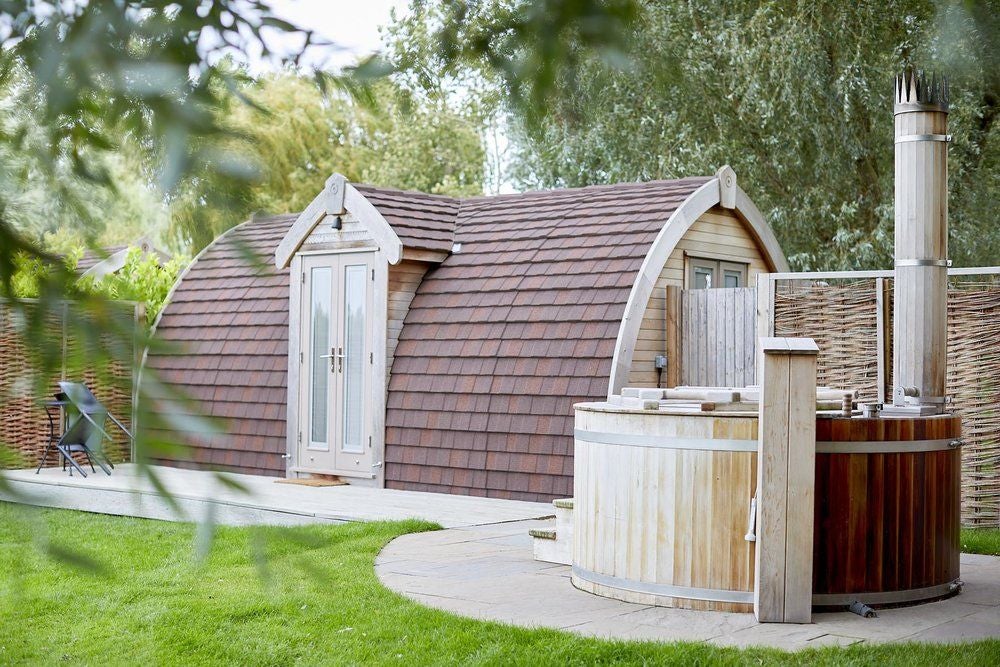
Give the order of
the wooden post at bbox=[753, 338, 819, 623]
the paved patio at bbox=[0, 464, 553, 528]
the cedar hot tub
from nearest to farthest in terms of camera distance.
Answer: the wooden post at bbox=[753, 338, 819, 623] → the cedar hot tub → the paved patio at bbox=[0, 464, 553, 528]

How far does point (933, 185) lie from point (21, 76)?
5.45 metres

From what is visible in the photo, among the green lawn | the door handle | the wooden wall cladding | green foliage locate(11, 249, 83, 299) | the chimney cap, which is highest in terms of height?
the chimney cap

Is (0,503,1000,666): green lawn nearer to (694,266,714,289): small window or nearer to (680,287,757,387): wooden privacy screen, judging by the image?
(680,287,757,387): wooden privacy screen

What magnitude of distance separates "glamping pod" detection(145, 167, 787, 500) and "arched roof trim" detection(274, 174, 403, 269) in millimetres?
15

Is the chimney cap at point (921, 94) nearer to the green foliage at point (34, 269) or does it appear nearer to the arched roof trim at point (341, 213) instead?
the arched roof trim at point (341, 213)

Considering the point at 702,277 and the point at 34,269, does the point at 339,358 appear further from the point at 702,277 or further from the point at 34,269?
the point at 34,269

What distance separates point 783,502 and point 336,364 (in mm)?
6195

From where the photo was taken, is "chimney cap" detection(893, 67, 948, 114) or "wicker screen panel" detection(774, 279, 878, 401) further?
"wicker screen panel" detection(774, 279, 878, 401)

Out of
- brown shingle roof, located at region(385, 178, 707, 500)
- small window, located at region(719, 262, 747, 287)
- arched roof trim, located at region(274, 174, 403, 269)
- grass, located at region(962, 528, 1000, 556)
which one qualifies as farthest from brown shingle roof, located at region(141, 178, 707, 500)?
grass, located at region(962, 528, 1000, 556)

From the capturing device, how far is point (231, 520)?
329 inches

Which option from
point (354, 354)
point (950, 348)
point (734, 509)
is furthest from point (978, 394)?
point (354, 354)

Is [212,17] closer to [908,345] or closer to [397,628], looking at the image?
[397,628]

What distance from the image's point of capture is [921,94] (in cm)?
629

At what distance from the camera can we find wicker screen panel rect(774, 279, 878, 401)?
29.8ft
